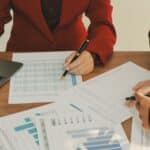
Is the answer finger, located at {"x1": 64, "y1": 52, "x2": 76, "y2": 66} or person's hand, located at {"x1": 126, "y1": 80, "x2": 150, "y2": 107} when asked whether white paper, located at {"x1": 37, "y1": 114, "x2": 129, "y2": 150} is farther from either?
finger, located at {"x1": 64, "y1": 52, "x2": 76, "y2": 66}

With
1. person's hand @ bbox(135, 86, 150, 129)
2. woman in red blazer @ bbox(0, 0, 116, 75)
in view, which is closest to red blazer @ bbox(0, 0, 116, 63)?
woman in red blazer @ bbox(0, 0, 116, 75)

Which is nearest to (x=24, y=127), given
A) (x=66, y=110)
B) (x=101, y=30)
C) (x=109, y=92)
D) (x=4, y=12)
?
(x=66, y=110)

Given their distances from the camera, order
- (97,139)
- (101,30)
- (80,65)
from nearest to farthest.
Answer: (97,139) < (80,65) < (101,30)

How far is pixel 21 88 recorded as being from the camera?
1.04 m

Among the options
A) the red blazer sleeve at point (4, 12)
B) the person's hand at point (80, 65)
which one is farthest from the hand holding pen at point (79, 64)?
the red blazer sleeve at point (4, 12)

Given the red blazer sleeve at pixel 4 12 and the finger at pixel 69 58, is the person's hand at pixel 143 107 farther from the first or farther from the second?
the red blazer sleeve at pixel 4 12

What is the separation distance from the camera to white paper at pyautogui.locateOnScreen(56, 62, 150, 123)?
0.96m

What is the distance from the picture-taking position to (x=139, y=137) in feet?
2.90

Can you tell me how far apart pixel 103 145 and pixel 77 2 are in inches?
23.8

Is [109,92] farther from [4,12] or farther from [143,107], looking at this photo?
[4,12]

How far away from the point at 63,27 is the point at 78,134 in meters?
0.57

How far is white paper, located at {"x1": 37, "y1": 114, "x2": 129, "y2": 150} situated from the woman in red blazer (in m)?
0.25

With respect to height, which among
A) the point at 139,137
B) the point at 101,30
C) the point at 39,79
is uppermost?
the point at 101,30

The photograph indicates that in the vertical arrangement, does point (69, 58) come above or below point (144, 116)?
above
